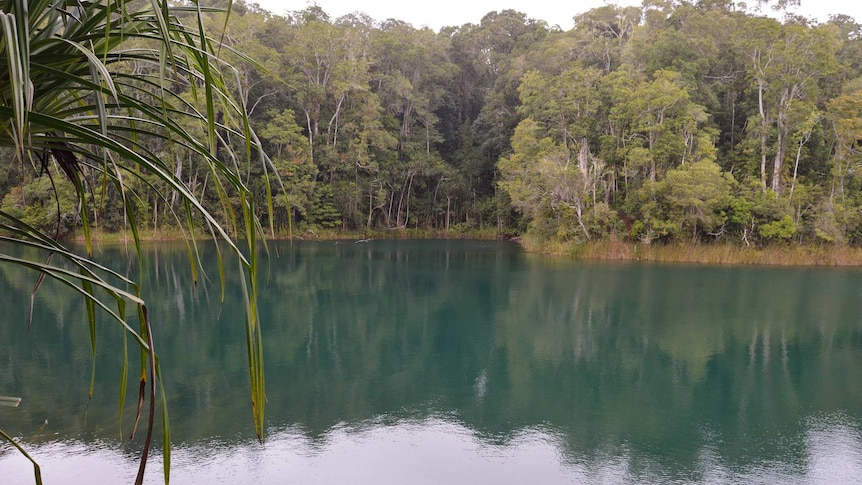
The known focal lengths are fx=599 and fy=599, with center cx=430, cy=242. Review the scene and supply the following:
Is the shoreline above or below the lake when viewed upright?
above

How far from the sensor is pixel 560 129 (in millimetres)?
18469

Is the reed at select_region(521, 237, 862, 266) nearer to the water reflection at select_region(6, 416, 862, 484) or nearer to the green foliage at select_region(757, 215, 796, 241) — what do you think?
the green foliage at select_region(757, 215, 796, 241)

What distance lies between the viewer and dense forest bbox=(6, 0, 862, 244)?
1585 centimetres

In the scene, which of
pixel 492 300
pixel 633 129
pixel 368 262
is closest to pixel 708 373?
pixel 492 300

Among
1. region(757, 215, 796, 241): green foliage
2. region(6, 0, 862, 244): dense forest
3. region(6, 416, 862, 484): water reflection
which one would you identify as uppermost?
region(6, 0, 862, 244): dense forest

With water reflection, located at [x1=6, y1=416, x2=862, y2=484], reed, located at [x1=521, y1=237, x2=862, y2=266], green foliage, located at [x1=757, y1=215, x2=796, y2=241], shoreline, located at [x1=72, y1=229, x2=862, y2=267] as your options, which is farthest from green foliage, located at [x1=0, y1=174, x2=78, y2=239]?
green foliage, located at [x1=757, y1=215, x2=796, y2=241]

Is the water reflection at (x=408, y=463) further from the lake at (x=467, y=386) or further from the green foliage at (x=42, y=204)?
the green foliage at (x=42, y=204)

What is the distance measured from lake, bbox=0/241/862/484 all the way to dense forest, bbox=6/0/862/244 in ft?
12.9

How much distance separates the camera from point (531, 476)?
13.2 feet

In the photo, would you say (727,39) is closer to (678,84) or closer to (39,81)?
(678,84)

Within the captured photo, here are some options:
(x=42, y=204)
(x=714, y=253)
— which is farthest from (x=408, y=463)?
(x=42, y=204)

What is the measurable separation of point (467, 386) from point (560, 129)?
551 inches

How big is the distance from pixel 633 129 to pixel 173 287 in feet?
40.6

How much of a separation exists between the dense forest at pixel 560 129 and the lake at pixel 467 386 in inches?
154
